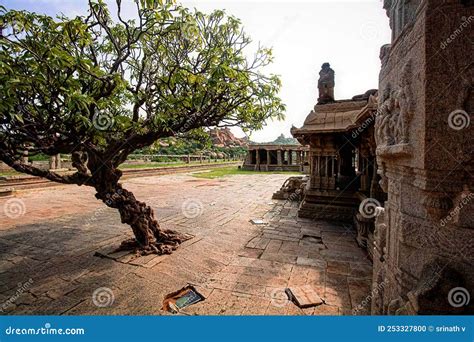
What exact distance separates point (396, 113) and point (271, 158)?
90.5 ft

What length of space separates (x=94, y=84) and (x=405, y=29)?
3.77 m

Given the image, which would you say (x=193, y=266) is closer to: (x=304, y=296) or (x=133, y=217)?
(x=133, y=217)

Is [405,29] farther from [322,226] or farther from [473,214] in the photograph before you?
[322,226]

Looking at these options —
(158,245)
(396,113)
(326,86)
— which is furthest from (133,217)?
(326,86)

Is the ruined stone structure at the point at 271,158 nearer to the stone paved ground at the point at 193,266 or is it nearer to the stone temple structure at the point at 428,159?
the stone paved ground at the point at 193,266

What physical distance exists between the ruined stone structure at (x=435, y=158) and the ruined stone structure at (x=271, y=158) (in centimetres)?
2528

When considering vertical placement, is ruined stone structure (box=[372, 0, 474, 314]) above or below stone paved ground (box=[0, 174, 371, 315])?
above

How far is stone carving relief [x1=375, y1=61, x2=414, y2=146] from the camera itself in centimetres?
196

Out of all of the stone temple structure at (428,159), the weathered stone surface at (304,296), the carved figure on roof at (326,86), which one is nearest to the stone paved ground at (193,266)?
the weathered stone surface at (304,296)

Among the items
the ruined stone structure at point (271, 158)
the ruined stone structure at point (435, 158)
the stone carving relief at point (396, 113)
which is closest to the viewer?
the ruined stone structure at point (435, 158)

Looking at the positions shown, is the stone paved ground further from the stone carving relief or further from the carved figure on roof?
the carved figure on roof

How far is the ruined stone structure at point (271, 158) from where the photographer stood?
27.7m

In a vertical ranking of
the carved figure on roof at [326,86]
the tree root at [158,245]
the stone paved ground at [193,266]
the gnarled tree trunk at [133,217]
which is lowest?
the stone paved ground at [193,266]

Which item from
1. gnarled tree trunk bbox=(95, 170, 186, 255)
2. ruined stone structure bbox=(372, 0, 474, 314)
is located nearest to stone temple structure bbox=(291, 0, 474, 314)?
ruined stone structure bbox=(372, 0, 474, 314)
